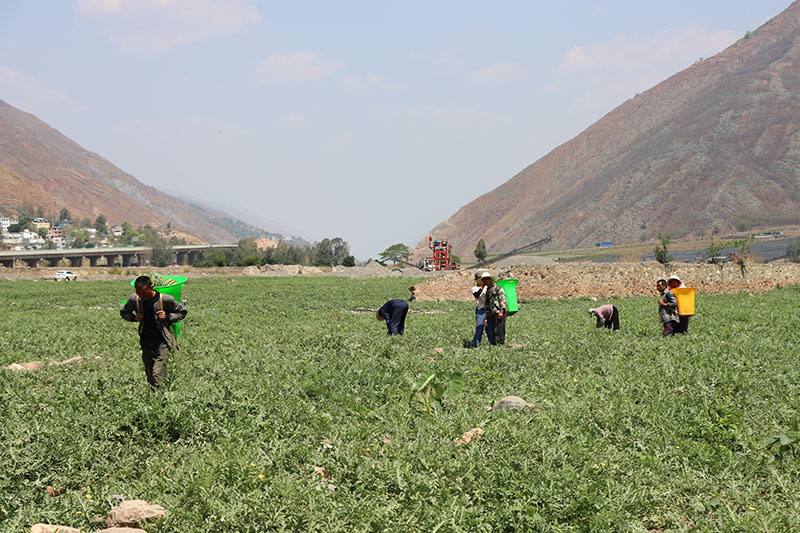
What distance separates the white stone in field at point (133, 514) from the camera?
482 centimetres

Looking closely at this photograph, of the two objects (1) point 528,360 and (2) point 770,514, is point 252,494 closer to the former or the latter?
(2) point 770,514

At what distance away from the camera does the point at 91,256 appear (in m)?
146

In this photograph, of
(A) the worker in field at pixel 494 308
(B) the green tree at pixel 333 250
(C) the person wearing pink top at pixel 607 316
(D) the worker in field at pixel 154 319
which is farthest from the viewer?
(B) the green tree at pixel 333 250

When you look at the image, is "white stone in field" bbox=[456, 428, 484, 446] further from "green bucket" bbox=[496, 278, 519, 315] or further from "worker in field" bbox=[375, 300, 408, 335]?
"worker in field" bbox=[375, 300, 408, 335]

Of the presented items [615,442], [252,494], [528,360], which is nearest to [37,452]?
[252,494]

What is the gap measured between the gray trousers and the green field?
198mm

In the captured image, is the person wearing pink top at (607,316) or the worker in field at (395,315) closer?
the worker in field at (395,315)

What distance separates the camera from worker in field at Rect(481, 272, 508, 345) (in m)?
12.9

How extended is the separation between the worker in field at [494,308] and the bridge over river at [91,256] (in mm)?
124772

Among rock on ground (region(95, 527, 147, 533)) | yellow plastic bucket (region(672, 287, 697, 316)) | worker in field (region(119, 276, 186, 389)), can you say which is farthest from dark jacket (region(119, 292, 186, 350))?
yellow plastic bucket (region(672, 287, 697, 316))

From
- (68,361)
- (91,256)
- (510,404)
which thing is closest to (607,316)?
(510,404)

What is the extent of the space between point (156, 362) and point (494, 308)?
717 cm

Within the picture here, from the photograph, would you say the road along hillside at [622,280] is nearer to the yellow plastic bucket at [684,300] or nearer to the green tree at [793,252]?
the yellow plastic bucket at [684,300]

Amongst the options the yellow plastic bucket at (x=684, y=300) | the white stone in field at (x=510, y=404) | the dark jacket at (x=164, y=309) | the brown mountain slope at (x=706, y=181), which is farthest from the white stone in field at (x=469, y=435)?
the brown mountain slope at (x=706, y=181)
